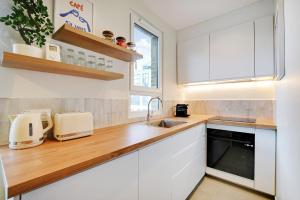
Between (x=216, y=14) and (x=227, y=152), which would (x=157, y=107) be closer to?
(x=227, y=152)

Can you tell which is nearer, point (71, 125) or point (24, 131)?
point (24, 131)

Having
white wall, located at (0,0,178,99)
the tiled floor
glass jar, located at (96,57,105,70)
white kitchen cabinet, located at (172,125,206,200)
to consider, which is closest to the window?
white wall, located at (0,0,178,99)

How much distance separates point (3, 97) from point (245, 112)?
277 cm

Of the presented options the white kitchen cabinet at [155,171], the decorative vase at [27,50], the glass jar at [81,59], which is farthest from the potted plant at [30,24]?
the white kitchen cabinet at [155,171]

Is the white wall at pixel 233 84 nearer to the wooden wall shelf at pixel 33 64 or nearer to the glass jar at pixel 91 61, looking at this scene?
the glass jar at pixel 91 61

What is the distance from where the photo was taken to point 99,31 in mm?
1456

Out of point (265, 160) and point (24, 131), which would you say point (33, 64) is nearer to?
point (24, 131)

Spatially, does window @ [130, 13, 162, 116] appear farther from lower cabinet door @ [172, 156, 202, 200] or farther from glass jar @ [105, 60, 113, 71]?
lower cabinet door @ [172, 156, 202, 200]

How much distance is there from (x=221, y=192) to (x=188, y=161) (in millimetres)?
651

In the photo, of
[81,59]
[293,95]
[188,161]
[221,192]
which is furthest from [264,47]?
[81,59]

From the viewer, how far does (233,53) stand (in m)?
2.17

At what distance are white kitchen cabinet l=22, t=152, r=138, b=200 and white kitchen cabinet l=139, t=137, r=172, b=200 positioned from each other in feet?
0.23

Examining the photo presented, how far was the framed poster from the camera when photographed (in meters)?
1.13

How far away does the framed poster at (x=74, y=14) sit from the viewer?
1133 millimetres
